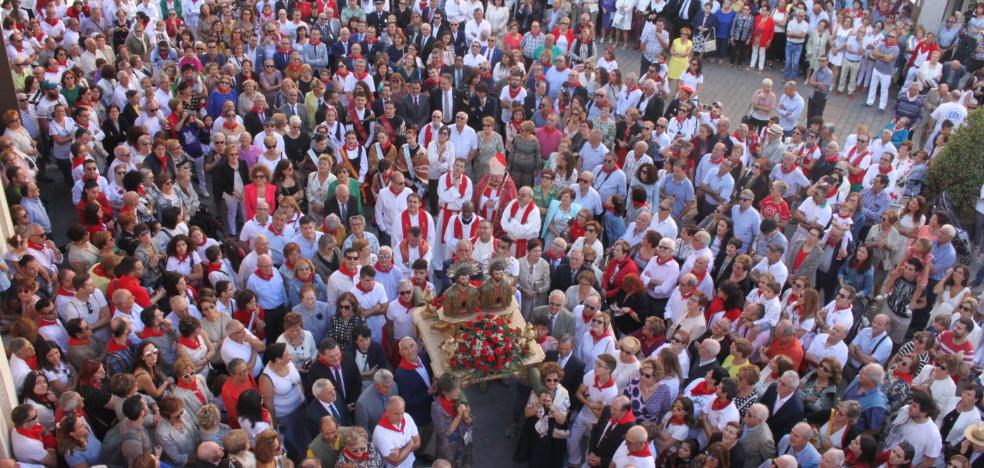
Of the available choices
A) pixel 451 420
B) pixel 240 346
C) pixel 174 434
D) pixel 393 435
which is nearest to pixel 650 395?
pixel 451 420

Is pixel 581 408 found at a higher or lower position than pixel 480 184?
lower

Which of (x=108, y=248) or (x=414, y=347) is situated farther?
(x=108, y=248)

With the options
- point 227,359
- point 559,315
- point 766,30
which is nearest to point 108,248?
point 227,359

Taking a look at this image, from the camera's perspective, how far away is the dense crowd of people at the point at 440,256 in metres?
7.44

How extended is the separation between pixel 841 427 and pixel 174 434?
559 centimetres

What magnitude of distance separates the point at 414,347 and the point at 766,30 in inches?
521

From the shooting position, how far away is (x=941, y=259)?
1033cm

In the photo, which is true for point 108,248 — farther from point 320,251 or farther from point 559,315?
point 559,315

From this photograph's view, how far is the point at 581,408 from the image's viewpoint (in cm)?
823

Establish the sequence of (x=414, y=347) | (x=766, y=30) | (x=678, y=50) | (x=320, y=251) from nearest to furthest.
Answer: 1. (x=414, y=347)
2. (x=320, y=251)
3. (x=678, y=50)
4. (x=766, y=30)

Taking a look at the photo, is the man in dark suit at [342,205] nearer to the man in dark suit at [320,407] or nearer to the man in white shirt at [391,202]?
the man in white shirt at [391,202]

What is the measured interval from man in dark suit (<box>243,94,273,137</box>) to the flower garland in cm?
546

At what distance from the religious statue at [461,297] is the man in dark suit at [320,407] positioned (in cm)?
144

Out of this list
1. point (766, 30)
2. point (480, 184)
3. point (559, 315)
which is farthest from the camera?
point (766, 30)
